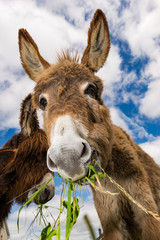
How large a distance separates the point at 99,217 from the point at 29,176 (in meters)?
1.62

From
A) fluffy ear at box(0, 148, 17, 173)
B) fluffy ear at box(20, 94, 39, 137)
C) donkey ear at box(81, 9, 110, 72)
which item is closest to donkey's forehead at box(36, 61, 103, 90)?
donkey ear at box(81, 9, 110, 72)

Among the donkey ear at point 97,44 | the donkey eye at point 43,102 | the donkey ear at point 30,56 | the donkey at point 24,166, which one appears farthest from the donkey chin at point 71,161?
the donkey ear at point 30,56

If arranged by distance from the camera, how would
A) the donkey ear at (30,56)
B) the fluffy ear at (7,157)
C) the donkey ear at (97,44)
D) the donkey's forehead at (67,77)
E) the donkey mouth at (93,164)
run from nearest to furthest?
the donkey mouth at (93,164), the donkey's forehead at (67,77), the donkey ear at (97,44), the donkey ear at (30,56), the fluffy ear at (7,157)

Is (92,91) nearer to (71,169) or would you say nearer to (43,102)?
(43,102)

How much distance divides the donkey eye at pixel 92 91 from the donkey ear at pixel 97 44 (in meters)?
0.61

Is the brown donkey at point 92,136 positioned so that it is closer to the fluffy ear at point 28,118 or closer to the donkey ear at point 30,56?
the donkey ear at point 30,56

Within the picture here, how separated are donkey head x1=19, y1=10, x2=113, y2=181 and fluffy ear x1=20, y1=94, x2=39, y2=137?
559 mm

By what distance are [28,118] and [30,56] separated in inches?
49.8

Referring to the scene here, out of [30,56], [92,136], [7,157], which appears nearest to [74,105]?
[92,136]

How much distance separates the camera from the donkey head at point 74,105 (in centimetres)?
174

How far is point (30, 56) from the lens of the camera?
11.9 ft

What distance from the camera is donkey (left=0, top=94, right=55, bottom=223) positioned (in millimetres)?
3900

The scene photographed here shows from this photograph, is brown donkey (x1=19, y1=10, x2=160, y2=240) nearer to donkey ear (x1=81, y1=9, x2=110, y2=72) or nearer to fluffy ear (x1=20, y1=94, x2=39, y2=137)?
donkey ear (x1=81, y1=9, x2=110, y2=72)

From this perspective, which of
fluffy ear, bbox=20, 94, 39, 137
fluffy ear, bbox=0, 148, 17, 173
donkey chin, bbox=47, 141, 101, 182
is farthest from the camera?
fluffy ear, bbox=0, 148, 17, 173
